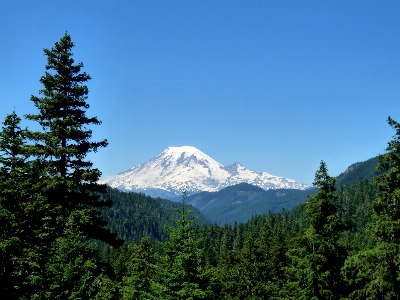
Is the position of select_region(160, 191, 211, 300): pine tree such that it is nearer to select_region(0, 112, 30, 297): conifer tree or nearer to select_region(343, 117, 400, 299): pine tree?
select_region(0, 112, 30, 297): conifer tree

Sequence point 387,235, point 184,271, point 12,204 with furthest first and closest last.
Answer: point 387,235 → point 184,271 → point 12,204

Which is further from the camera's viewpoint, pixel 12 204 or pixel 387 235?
pixel 387 235

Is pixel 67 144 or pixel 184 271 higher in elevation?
pixel 67 144

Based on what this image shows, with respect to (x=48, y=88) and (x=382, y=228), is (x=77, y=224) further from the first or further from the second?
(x=382, y=228)

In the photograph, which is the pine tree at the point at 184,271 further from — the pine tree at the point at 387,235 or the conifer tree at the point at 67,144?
the pine tree at the point at 387,235

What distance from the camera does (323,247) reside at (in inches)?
888

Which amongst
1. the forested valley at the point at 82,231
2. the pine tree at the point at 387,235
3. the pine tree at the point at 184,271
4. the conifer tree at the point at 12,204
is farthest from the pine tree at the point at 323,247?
the conifer tree at the point at 12,204

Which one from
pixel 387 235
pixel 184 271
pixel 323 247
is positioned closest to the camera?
pixel 184 271

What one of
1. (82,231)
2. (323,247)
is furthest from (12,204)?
(323,247)

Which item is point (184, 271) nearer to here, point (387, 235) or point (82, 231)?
point (82, 231)

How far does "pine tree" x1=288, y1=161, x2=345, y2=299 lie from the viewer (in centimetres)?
2248

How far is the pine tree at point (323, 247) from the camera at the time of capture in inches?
885

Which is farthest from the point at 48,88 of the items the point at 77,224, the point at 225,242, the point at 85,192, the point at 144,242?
the point at 225,242

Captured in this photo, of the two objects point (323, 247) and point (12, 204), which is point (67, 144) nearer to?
point (12, 204)
